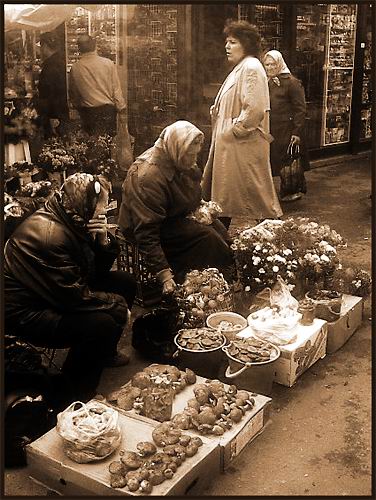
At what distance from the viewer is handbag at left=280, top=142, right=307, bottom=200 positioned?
4.25 metres

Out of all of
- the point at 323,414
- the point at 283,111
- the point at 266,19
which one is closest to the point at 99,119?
the point at 266,19

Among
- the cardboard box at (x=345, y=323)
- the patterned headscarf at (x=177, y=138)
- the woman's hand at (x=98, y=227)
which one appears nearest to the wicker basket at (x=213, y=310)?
the cardboard box at (x=345, y=323)

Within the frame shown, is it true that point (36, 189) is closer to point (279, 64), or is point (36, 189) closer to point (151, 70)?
point (151, 70)

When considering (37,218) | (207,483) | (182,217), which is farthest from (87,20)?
(207,483)

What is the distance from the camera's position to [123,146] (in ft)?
12.8

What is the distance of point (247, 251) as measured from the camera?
4.40 meters

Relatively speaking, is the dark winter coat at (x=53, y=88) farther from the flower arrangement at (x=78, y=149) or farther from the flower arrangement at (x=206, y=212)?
the flower arrangement at (x=206, y=212)

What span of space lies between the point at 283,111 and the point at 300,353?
1385mm

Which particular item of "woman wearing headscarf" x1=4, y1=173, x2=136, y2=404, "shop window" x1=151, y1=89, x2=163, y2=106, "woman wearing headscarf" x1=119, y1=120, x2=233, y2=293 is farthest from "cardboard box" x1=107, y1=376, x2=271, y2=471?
"shop window" x1=151, y1=89, x2=163, y2=106

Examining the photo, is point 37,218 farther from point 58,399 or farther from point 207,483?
point 207,483

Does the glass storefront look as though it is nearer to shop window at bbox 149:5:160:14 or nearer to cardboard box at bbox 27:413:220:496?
shop window at bbox 149:5:160:14

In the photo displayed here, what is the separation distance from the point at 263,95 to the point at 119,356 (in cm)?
168

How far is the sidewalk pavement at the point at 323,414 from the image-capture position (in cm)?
338

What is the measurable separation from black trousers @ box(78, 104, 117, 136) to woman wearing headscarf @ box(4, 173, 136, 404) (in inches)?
9.7
